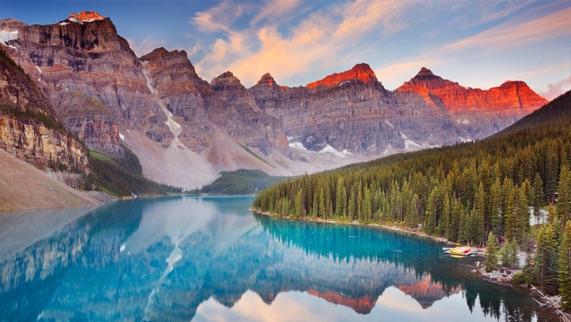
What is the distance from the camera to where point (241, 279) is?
188ft

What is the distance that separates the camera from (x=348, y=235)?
3553 inches

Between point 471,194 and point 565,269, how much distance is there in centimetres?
4436

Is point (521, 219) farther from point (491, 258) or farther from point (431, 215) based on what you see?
point (431, 215)

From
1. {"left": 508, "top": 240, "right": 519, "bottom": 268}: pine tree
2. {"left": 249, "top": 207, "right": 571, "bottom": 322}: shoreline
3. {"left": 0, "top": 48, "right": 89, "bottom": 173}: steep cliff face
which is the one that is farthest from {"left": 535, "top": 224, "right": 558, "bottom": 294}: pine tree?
{"left": 0, "top": 48, "right": 89, "bottom": 173}: steep cliff face

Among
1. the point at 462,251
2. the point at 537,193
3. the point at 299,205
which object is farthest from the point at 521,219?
the point at 299,205

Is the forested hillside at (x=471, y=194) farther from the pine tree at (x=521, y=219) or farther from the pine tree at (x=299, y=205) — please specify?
the pine tree at (x=521, y=219)

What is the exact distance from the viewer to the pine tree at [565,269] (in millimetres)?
39031

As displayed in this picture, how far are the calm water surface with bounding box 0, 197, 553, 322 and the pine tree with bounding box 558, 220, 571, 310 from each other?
2272 millimetres

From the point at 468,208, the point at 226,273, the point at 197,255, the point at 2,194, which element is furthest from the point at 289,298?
the point at 2,194

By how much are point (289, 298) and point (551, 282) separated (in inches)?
932

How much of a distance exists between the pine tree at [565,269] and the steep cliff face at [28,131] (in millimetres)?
153728

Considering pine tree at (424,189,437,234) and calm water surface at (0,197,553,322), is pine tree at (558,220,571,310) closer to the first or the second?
calm water surface at (0,197,553,322)

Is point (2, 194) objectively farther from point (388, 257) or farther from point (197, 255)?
point (388, 257)

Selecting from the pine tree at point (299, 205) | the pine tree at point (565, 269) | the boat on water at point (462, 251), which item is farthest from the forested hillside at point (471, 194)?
the boat on water at point (462, 251)
